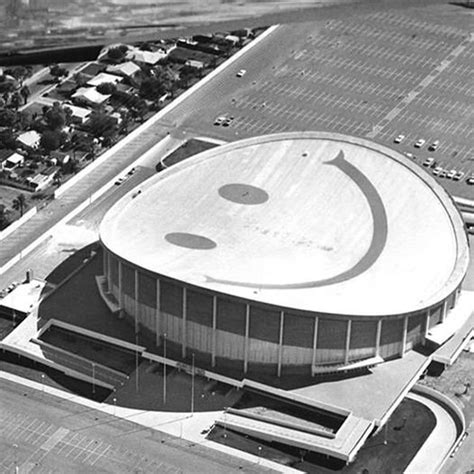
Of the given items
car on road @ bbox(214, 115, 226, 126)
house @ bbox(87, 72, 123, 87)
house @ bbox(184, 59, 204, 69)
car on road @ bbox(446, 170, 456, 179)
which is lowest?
car on road @ bbox(446, 170, 456, 179)

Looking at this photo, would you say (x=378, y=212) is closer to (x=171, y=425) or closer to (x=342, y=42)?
(x=171, y=425)

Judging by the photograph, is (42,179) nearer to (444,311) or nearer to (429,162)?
(429,162)

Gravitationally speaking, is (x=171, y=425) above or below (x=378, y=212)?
below

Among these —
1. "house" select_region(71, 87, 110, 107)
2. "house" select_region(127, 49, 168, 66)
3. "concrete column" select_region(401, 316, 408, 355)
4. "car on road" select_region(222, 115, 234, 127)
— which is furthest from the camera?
"house" select_region(127, 49, 168, 66)

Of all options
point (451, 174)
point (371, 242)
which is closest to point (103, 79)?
point (451, 174)

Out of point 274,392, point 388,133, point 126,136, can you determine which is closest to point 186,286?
point 274,392

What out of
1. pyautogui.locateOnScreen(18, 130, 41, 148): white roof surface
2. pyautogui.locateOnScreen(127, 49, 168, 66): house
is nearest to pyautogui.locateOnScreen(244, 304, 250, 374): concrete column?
pyautogui.locateOnScreen(18, 130, 41, 148): white roof surface

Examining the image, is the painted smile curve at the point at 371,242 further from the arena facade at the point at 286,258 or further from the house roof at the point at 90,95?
the house roof at the point at 90,95

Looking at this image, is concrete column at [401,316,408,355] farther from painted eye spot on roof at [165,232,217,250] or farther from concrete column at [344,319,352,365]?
painted eye spot on roof at [165,232,217,250]
